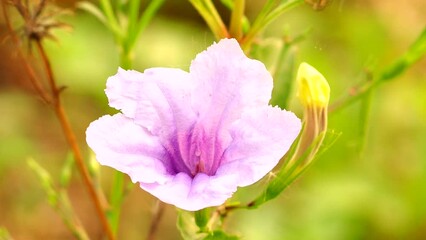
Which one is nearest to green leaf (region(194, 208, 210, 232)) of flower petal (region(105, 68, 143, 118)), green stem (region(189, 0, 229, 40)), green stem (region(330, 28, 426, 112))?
flower petal (region(105, 68, 143, 118))

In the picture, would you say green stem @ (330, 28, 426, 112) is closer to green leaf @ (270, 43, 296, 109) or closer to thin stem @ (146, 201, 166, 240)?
green leaf @ (270, 43, 296, 109)

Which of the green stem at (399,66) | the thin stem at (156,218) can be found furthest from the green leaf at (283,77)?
the thin stem at (156,218)

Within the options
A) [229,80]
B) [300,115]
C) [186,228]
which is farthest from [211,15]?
[300,115]

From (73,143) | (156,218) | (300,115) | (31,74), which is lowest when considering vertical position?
(300,115)

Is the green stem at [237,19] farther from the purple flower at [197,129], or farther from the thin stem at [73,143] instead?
the thin stem at [73,143]

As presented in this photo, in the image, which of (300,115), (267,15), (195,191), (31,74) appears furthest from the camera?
(300,115)

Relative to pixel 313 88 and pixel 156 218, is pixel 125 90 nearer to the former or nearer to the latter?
pixel 313 88
